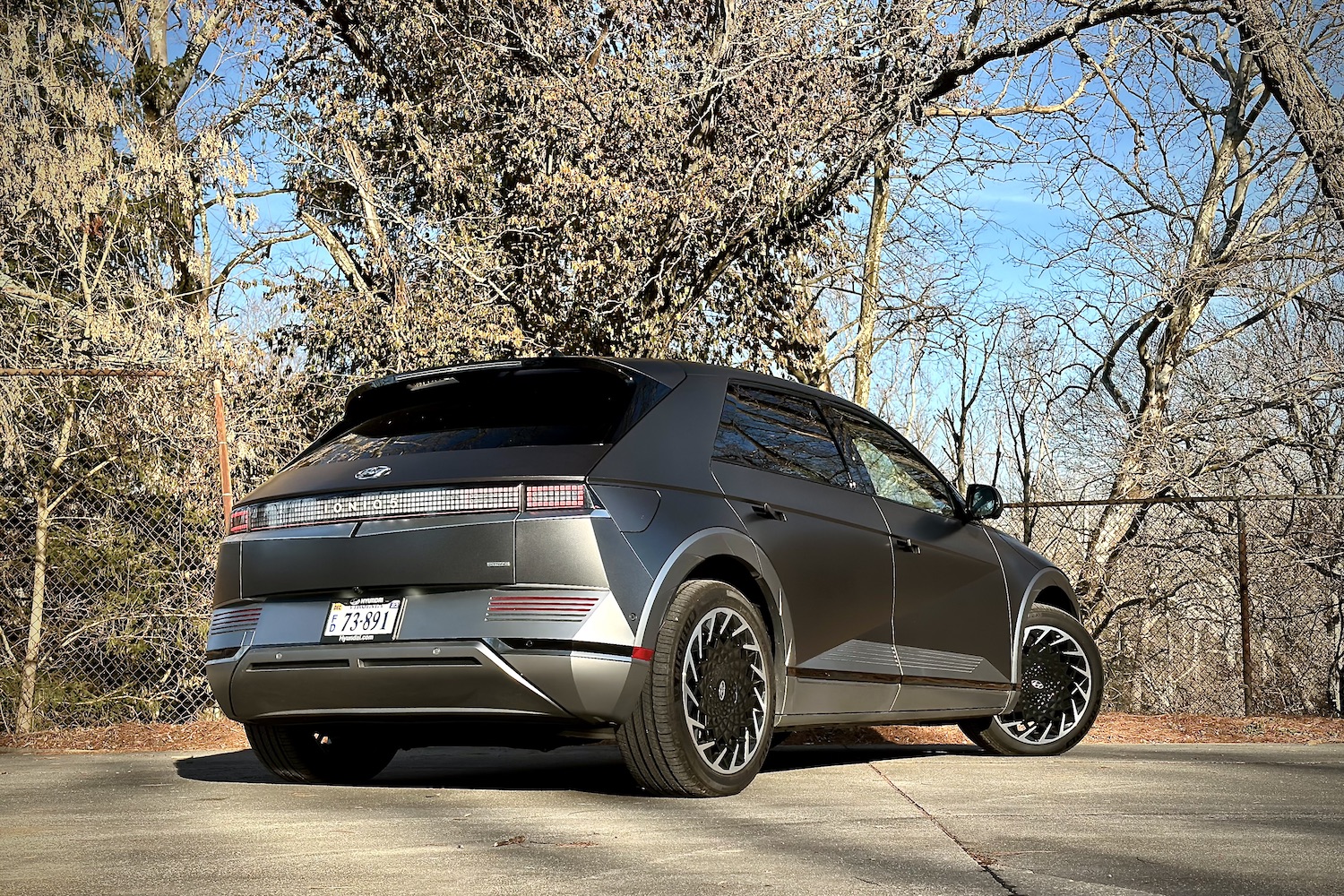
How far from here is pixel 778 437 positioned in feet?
19.4

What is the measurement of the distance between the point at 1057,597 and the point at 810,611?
2722mm

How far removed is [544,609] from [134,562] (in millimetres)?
6070

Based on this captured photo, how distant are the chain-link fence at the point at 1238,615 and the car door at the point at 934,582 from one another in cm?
438

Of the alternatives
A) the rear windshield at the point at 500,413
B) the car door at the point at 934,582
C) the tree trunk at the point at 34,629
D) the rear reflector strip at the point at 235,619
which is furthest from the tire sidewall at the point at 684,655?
the tree trunk at the point at 34,629

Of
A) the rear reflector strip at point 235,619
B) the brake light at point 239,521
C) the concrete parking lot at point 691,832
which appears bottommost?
the concrete parking lot at point 691,832

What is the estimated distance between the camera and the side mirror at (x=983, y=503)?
6984mm

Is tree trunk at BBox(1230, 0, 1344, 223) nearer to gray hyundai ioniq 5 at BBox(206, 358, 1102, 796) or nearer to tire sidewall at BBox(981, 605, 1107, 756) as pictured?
tire sidewall at BBox(981, 605, 1107, 756)

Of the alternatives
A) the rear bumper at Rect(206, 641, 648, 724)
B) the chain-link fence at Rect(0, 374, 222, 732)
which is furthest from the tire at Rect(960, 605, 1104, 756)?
the chain-link fence at Rect(0, 374, 222, 732)

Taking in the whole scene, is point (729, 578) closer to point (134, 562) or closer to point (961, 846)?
point (961, 846)

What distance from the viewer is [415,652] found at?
4.75 m

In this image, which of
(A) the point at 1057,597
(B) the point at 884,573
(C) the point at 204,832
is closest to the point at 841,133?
(A) the point at 1057,597

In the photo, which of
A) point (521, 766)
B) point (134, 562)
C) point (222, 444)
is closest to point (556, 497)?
point (521, 766)

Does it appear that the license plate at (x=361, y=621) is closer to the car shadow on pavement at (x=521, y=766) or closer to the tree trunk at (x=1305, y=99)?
the car shadow on pavement at (x=521, y=766)

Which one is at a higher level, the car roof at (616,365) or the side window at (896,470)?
the car roof at (616,365)
